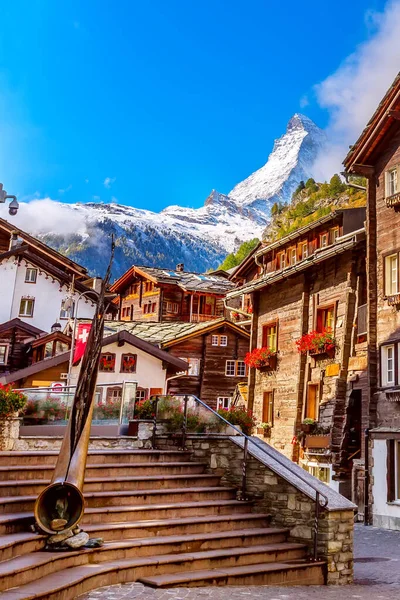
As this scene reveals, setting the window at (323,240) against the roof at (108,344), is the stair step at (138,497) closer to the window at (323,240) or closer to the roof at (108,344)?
the roof at (108,344)

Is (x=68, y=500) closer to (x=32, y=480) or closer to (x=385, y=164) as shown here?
(x=32, y=480)

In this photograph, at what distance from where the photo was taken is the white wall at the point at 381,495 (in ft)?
65.3

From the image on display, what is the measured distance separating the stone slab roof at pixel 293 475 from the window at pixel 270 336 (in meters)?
17.6

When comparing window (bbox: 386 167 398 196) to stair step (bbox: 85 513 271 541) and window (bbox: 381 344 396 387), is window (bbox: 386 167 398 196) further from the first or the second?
stair step (bbox: 85 513 271 541)

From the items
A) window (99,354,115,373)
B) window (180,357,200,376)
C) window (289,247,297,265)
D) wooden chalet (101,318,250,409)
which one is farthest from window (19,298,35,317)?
window (289,247,297,265)

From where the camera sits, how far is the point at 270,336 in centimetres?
3119

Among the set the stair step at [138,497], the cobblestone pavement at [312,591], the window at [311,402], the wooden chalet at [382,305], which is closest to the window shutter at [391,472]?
the wooden chalet at [382,305]

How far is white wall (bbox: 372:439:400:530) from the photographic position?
19906 millimetres

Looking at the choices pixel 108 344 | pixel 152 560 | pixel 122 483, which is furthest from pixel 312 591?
pixel 108 344

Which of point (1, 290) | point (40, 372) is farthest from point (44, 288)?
point (40, 372)

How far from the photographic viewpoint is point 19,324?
3631 cm

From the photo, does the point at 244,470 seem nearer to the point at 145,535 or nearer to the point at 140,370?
the point at 145,535

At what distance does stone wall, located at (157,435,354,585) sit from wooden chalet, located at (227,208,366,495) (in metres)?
11.7

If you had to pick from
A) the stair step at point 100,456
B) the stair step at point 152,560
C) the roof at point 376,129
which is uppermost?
the roof at point 376,129
